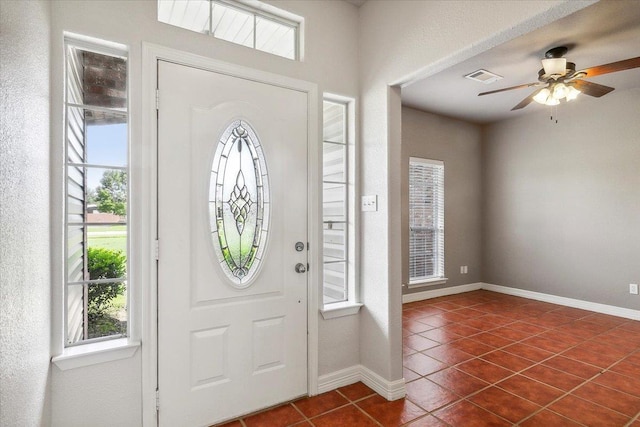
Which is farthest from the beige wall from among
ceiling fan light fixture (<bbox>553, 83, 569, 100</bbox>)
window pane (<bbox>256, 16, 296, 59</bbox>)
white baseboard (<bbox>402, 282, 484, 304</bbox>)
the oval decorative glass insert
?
the oval decorative glass insert

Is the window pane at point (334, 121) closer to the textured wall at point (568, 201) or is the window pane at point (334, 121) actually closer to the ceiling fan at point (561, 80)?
the ceiling fan at point (561, 80)

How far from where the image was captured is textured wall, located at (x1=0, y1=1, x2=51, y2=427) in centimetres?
102

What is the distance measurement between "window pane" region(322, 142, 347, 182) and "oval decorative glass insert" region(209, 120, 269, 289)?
1.87 ft

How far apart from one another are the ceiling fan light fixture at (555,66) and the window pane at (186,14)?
9.79 ft

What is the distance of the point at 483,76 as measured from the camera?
379cm

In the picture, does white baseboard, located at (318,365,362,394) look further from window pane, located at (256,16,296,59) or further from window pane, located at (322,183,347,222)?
window pane, located at (256,16,296,59)

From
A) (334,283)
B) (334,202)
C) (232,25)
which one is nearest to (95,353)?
(334,283)

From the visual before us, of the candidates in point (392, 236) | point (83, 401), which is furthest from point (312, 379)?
point (83, 401)

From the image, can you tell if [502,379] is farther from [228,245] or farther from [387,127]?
[228,245]

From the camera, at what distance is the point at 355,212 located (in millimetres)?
→ 2656

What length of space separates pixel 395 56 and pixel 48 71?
2.02m

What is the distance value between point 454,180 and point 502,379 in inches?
140

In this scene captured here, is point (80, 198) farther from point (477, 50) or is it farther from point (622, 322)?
point (622, 322)

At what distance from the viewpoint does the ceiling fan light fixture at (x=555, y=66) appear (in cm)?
308
